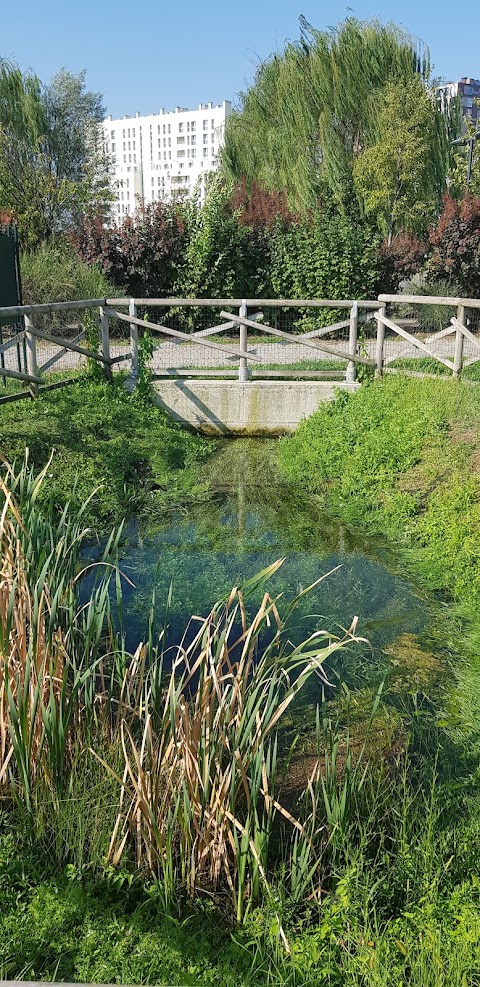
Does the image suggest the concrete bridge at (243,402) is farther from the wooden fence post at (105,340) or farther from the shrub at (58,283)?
the shrub at (58,283)

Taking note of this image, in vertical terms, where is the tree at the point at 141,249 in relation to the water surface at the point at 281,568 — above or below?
above

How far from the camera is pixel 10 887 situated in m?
3.25

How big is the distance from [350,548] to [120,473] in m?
2.66

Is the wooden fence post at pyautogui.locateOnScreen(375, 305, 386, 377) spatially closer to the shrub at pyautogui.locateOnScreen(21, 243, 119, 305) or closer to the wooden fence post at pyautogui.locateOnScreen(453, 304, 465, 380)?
the wooden fence post at pyautogui.locateOnScreen(453, 304, 465, 380)

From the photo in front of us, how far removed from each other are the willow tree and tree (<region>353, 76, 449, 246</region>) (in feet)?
2.42

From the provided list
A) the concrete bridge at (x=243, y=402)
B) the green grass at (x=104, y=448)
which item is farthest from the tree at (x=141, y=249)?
the green grass at (x=104, y=448)

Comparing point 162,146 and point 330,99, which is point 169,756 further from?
point 162,146

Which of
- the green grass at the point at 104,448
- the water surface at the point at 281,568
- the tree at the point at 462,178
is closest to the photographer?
the water surface at the point at 281,568

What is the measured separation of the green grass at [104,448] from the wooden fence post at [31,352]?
5.3 inches

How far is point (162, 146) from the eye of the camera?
102062 millimetres

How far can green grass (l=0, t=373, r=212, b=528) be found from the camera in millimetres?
8273

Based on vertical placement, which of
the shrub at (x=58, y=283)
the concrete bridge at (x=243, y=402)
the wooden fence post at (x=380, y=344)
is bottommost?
the concrete bridge at (x=243, y=402)

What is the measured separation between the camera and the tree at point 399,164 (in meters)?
20.7

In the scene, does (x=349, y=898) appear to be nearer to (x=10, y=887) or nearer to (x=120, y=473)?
(x=10, y=887)
